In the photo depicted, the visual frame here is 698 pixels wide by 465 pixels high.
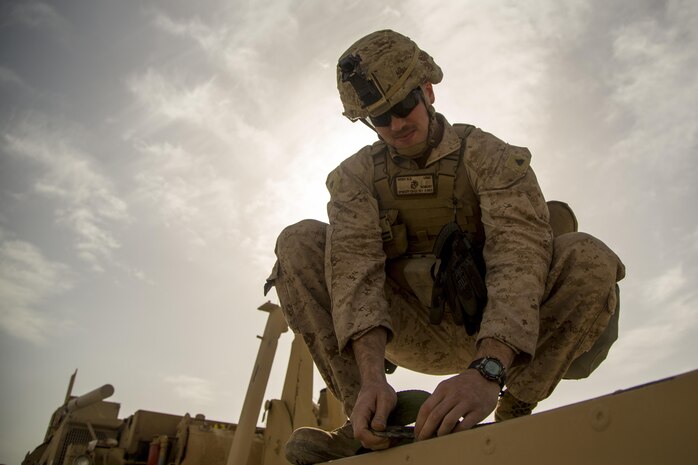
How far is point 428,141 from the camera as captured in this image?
101 inches

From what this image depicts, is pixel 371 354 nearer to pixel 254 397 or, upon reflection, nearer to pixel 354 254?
pixel 354 254

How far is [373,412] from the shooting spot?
5.66 ft

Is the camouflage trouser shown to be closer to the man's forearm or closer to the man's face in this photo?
the man's forearm

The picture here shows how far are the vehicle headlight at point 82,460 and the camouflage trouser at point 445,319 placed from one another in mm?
5293

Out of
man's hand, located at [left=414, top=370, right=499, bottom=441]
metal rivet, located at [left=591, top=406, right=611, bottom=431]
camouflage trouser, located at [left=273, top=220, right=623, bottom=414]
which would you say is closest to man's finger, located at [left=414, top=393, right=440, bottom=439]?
man's hand, located at [left=414, top=370, right=499, bottom=441]

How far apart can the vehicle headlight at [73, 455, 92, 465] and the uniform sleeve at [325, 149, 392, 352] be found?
5.48m

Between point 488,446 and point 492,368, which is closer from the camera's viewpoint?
point 488,446

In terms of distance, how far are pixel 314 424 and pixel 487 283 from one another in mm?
4305

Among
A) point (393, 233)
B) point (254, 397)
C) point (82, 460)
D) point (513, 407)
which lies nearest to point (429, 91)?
point (393, 233)

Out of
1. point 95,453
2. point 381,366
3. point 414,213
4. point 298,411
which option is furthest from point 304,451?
point 95,453

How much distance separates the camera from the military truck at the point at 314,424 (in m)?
0.87

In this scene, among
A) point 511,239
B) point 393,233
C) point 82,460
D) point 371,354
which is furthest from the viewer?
point 82,460

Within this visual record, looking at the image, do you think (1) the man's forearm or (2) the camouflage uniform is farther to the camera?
(2) the camouflage uniform

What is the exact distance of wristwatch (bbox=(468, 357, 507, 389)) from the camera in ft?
5.64
